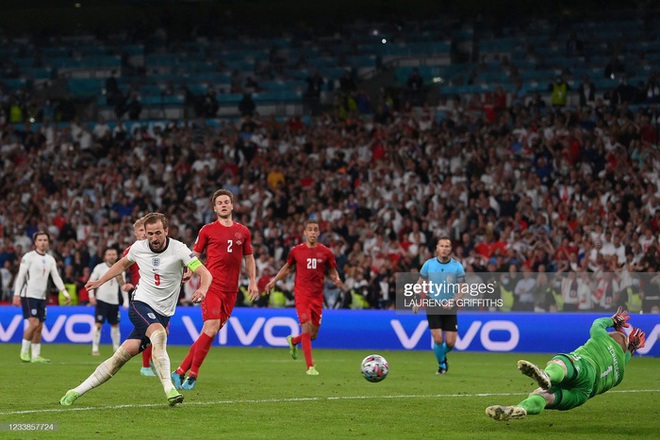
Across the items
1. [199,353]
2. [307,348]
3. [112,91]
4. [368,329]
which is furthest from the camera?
[112,91]

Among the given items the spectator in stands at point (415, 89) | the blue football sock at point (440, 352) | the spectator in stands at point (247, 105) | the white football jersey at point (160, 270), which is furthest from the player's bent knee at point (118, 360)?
the spectator in stands at point (247, 105)

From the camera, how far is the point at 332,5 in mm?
40375

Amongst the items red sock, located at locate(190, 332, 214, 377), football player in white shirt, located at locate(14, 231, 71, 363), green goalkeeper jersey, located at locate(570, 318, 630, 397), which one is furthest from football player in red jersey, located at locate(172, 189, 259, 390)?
football player in white shirt, located at locate(14, 231, 71, 363)

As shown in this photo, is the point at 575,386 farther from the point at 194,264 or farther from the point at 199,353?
the point at 199,353

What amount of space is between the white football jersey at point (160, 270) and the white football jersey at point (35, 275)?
9.62 metres

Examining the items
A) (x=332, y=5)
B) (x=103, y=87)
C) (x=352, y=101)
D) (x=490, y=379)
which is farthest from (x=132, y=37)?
(x=490, y=379)

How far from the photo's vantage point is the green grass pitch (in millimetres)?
10531

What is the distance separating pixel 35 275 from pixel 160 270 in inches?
392

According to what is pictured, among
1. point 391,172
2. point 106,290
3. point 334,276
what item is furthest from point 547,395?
point 391,172

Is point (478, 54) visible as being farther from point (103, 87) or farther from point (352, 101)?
point (103, 87)

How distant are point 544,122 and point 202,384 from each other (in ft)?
56.8

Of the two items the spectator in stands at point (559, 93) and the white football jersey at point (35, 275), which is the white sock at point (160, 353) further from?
the spectator in stands at point (559, 93)

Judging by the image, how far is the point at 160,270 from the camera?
1233cm

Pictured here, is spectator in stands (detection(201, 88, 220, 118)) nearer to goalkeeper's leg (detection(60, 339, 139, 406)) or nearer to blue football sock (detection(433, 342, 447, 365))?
blue football sock (detection(433, 342, 447, 365))
